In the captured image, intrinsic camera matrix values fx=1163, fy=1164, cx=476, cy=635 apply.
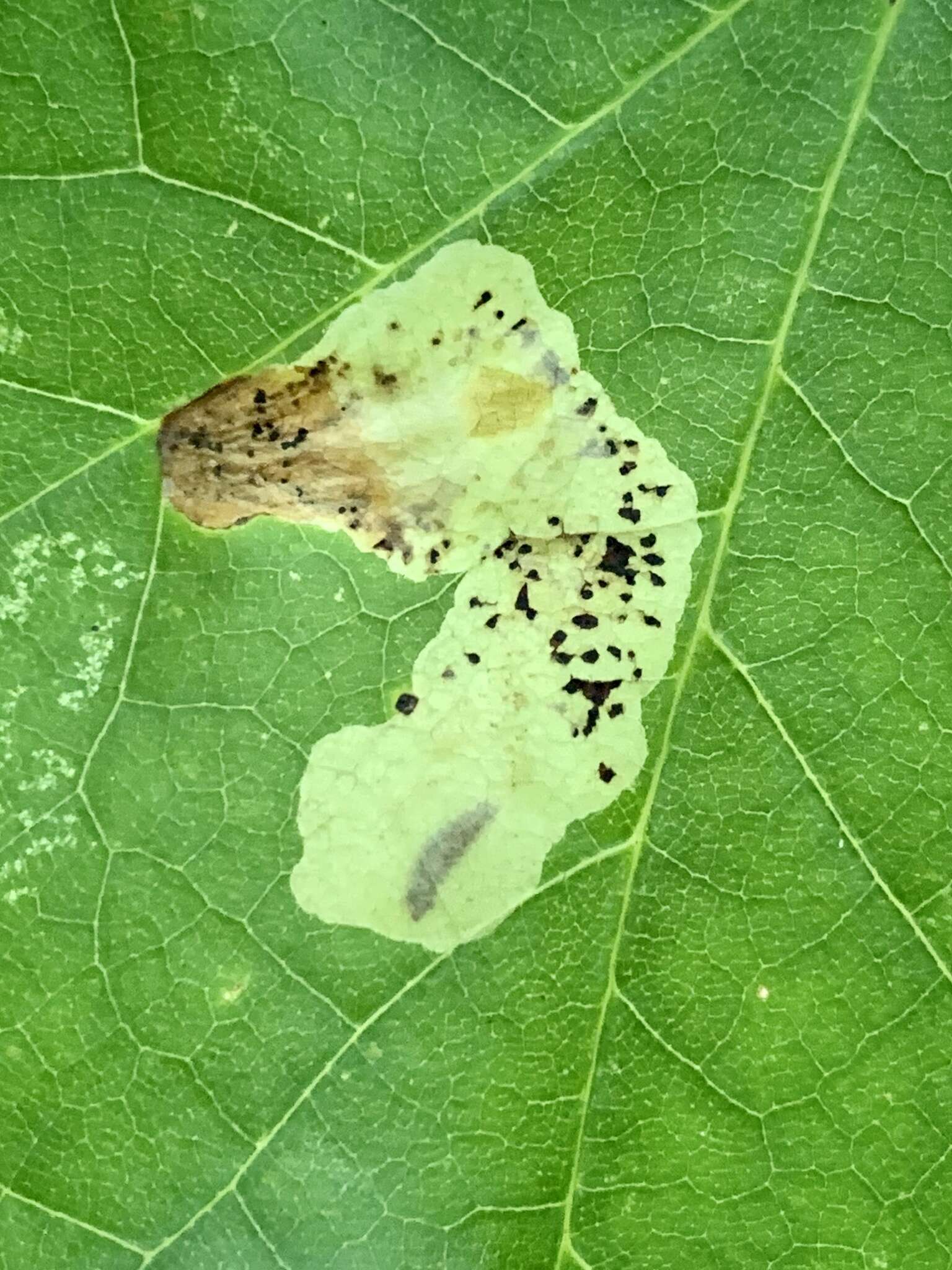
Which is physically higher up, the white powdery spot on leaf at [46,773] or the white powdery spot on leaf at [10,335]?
the white powdery spot on leaf at [10,335]

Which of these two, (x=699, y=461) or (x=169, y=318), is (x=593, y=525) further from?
(x=169, y=318)

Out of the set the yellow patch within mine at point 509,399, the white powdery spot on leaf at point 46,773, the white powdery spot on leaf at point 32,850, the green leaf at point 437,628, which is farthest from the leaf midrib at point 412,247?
the white powdery spot on leaf at point 32,850

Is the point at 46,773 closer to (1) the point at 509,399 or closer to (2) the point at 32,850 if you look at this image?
(2) the point at 32,850

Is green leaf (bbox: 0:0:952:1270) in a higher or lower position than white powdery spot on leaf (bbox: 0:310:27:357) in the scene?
lower

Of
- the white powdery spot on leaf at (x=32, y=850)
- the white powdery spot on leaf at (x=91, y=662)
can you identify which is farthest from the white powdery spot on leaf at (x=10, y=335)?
the white powdery spot on leaf at (x=32, y=850)

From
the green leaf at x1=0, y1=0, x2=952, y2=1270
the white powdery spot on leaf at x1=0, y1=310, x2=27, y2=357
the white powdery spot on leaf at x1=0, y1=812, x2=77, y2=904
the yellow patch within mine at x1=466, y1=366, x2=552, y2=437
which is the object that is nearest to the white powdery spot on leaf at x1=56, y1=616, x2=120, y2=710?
the green leaf at x1=0, y1=0, x2=952, y2=1270

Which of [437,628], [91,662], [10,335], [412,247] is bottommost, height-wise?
[437,628]

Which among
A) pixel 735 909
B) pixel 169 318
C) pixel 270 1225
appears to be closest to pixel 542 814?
pixel 735 909

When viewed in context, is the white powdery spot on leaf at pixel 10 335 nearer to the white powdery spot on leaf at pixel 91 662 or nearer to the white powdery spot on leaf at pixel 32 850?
the white powdery spot on leaf at pixel 91 662

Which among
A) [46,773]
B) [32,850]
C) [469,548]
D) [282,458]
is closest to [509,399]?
[469,548]

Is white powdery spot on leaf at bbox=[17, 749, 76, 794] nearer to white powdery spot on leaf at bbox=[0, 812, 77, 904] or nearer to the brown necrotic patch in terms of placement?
white powdery spot on leaf at bbox=[0, 812, 77, 904]
